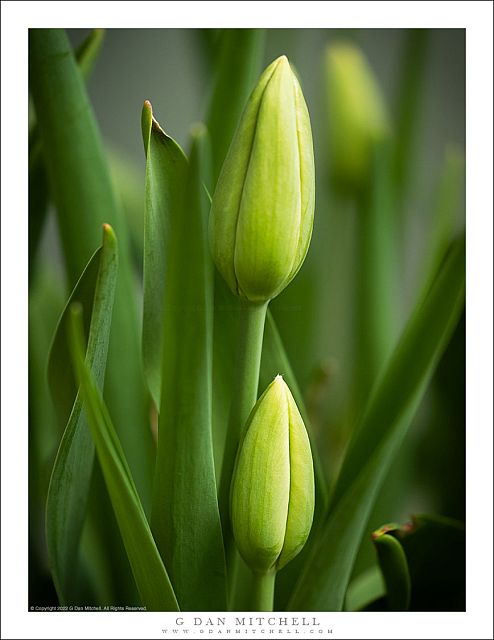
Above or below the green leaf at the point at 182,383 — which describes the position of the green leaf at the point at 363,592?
below

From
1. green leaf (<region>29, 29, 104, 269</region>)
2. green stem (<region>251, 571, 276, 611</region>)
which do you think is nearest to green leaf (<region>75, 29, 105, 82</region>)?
green leaf (<region>29, 29, 104, 269</region>)

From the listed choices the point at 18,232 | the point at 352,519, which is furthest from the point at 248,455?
the point at 18,232

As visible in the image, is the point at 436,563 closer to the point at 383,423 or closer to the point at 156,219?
the point at 383,423

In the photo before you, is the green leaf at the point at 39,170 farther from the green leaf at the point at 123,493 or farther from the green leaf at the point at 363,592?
the green leaf at the point at 363,592

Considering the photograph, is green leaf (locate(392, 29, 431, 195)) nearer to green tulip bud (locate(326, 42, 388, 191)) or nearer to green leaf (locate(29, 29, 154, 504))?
green tulip bud (locate(326, 42, 388, 191))

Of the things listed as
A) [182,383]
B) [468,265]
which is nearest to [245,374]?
[182,383]

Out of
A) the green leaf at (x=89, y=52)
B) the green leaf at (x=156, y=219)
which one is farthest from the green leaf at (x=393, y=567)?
the green leaf at (x=89, y=52)

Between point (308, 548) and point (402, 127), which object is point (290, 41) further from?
point (308, 548)
